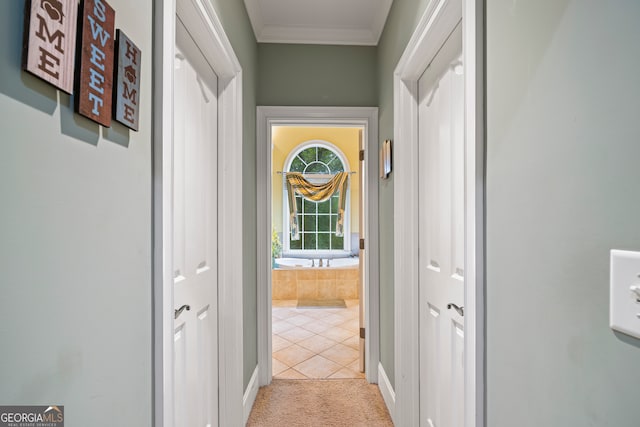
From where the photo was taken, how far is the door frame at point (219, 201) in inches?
34.4

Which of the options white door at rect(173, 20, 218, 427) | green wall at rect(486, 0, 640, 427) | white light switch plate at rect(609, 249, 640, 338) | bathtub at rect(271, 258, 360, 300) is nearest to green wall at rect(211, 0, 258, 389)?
white door at rect(173, 20, 218, 427)

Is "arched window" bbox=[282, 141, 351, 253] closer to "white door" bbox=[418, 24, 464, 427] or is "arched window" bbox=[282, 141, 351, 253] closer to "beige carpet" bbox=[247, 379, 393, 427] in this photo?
"beige carpet" bbox=[247, 379, 393, 427]

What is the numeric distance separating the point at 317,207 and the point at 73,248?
6189mm

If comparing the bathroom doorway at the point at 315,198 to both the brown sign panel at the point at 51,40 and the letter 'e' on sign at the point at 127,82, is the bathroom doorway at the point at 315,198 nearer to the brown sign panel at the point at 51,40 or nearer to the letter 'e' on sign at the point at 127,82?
the letter 'e' on sign at the point at 127,82

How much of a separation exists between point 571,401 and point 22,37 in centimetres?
109

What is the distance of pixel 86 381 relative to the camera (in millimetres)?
628

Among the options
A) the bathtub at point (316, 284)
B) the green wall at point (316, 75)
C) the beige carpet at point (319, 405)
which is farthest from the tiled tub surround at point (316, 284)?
the green wall at point (316, 75)

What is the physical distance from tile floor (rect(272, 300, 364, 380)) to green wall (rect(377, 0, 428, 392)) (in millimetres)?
590

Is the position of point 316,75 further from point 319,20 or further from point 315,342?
point 315,342

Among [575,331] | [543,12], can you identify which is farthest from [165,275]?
[543,12]

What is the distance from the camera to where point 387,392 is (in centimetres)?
218

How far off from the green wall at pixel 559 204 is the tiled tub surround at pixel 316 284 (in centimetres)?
422

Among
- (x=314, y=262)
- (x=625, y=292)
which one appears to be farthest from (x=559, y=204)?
(x=314, y=262)

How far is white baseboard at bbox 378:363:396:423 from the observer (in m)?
2.02
